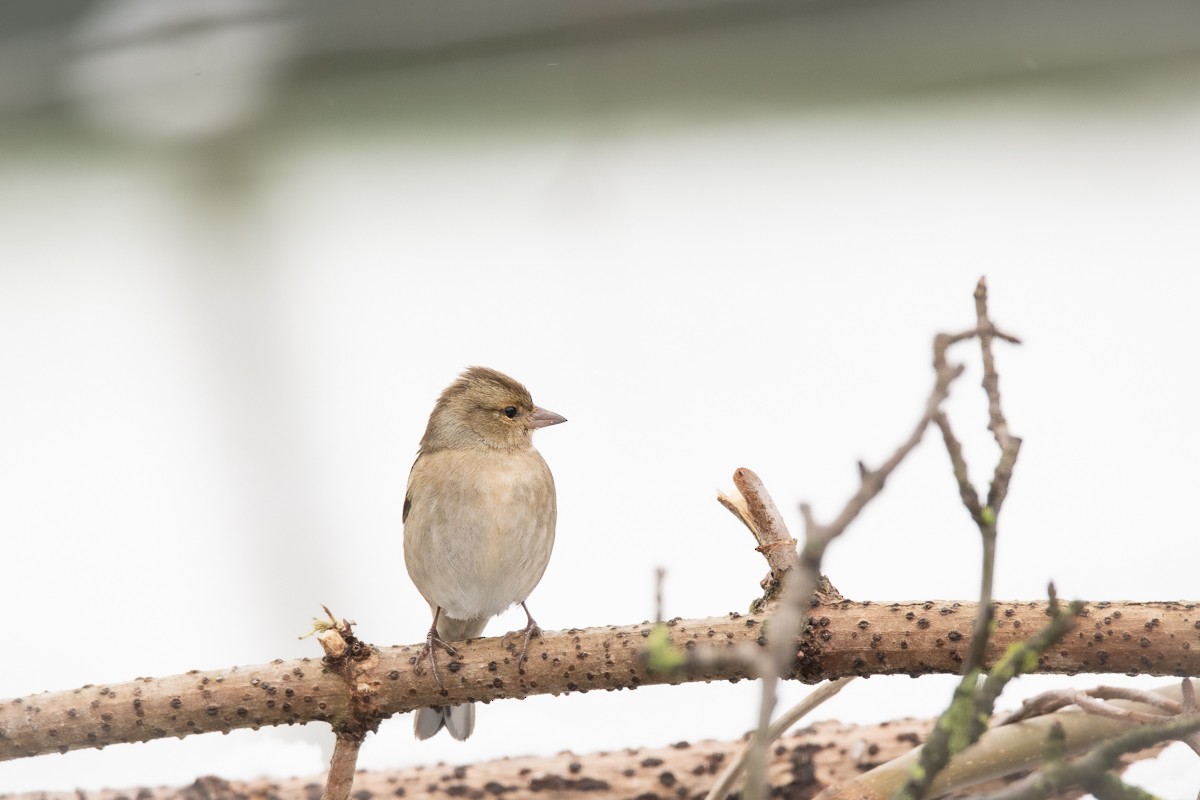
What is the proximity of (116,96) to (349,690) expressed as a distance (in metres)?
2.37

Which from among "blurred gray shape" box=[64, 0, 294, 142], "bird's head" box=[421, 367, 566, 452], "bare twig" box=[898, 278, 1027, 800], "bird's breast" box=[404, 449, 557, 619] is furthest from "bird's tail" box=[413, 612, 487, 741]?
"blurred gray shape" box=[64, 0, 294, 142]

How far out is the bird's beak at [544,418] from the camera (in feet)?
8.45

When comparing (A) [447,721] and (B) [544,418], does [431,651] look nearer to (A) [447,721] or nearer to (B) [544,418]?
(A) [447,721]

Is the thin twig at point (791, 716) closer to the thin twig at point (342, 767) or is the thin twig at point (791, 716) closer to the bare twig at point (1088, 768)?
the thin twig at point (342, 767)

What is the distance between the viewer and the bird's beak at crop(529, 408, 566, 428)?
2.57 metres

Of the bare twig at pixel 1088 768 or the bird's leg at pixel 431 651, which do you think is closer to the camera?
the bare twig at pixel 1088 768

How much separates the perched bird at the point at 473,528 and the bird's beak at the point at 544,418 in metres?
0.09

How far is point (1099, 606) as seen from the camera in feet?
5.00

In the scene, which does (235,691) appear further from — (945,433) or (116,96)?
(116,96)

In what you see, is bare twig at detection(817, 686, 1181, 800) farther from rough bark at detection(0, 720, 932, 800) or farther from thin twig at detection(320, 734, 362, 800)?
thin twig at detection(320, 734, 362, 800)

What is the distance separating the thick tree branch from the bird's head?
0.70 meters

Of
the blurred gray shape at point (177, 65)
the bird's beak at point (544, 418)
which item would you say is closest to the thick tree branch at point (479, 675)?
the bird's beak at point (544, 418)

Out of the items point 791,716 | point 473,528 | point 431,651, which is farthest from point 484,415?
point 791,716

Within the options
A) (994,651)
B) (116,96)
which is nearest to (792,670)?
(994,651)
